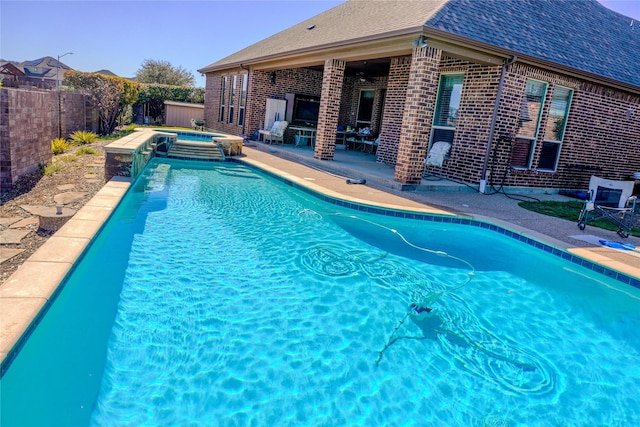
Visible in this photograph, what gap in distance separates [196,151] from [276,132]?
3730mm

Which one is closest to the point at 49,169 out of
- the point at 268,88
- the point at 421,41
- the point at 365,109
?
the point at 421,41

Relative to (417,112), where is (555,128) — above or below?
above

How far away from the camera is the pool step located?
445 inches

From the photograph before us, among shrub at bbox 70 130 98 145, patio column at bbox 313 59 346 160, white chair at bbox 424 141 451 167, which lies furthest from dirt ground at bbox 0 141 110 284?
white chair at bbox 424 141 451 167

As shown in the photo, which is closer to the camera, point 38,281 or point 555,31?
point 38,281

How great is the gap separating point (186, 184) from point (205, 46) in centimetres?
3262

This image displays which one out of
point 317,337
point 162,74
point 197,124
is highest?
point 162,74

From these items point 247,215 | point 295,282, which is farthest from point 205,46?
point 295,282

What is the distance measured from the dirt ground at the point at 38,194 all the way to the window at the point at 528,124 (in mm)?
8431

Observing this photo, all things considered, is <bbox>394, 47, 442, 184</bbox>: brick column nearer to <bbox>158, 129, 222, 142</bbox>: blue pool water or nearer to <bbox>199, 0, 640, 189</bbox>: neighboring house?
<bbox>199, 0, 640, 189</bbox>: neighboring house

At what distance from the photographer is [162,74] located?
41250mm

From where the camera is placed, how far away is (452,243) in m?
5.85

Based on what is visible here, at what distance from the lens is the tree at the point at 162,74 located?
40750mm

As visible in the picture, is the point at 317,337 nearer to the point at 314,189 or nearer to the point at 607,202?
the point at 314,189
